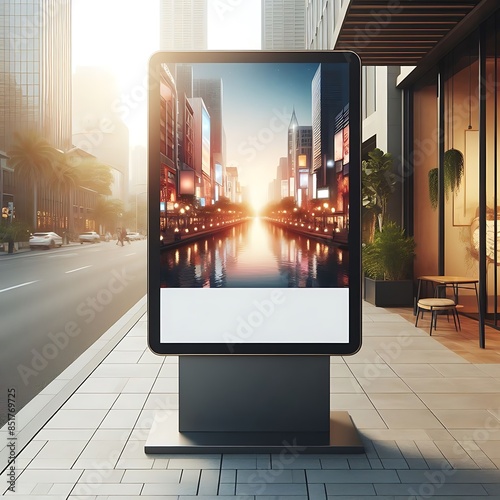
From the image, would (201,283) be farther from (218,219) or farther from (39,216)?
(39,216)

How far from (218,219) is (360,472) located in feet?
5.72

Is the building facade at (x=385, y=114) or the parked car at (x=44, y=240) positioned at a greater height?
the building facade at (x=385, y=114)

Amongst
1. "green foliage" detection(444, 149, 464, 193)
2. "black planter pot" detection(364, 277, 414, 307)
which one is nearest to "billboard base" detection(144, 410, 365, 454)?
"green foliage" detection(444, 149, 464, 193)

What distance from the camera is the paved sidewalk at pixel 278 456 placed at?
3.09m

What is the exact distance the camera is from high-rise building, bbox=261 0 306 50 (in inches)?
1412

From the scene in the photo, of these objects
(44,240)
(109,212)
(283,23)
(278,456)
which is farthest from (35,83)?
(278,456)

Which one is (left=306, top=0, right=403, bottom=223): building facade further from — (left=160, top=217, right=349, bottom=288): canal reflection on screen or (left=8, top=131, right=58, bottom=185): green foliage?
(left=8, top=131, right=58, bottom=185): green foliage

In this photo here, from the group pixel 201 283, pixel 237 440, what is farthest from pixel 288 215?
pixel 237 440

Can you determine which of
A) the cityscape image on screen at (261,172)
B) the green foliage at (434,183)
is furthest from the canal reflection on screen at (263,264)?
the green foliage at (434,183)

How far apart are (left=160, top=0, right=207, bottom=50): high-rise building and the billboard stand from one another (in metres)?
16.7

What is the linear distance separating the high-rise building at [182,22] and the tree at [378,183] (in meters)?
9.71

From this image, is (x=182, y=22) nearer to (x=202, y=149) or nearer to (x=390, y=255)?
(x=390, y=255)

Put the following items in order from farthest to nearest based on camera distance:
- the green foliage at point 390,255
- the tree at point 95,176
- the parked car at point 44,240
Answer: the tree at point 95,176
the parked car at point 44,240
the green foliage at point 390,255

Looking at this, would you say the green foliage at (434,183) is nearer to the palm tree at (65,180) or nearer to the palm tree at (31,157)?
the palm tree at (31,157)
